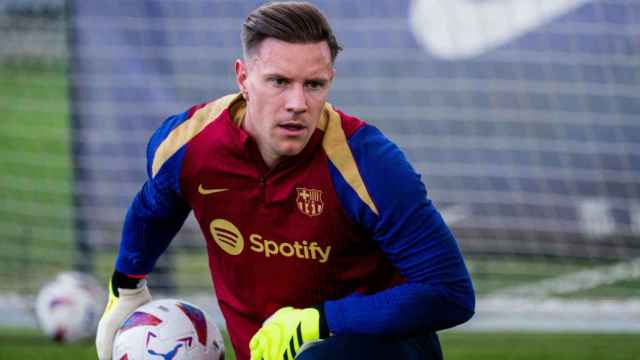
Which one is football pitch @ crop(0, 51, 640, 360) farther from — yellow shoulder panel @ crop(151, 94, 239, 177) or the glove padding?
yellow shoulder panel @ crop(151, 94, 239, 177)

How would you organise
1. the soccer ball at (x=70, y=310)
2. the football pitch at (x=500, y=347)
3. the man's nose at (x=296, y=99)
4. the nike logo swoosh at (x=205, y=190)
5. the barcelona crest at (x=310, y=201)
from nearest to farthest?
the man's nose at (x=296, y=99) → the barcelona crest at (x=310, y=201) → the nike logo swoosh at (x=205, y=190) → the football pitch at (x=500, y=347) → the soccer ball at (x=70, y=310)

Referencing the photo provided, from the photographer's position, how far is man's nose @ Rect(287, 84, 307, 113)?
3793 millimetres

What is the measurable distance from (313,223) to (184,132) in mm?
462

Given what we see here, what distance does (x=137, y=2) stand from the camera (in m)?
7.95

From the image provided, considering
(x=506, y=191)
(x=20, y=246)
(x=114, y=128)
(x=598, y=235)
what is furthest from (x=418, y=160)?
(x=20, y=246)

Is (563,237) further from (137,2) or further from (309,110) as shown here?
(309,110)

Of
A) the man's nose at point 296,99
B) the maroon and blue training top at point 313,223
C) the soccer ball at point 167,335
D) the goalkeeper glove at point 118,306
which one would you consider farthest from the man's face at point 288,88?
the goalkeeper glove at point 118,306

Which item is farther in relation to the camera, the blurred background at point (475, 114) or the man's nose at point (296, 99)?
the blurred background at point (475, 114)

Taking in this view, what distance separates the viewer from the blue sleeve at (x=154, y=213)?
4.17m

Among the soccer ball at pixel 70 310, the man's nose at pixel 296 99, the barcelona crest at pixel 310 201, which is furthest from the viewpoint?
the soccer ball at pixel 70 310

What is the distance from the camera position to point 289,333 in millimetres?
3875

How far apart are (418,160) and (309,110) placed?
4.25 metres

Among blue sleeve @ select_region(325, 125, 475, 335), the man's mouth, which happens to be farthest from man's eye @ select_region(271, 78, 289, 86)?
blue sleeve @ select_region(325, 125, 475, 335)

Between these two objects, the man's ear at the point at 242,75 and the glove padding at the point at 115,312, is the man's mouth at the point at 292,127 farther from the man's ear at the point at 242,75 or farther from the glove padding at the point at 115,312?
the glove padding at the point at 115,312
